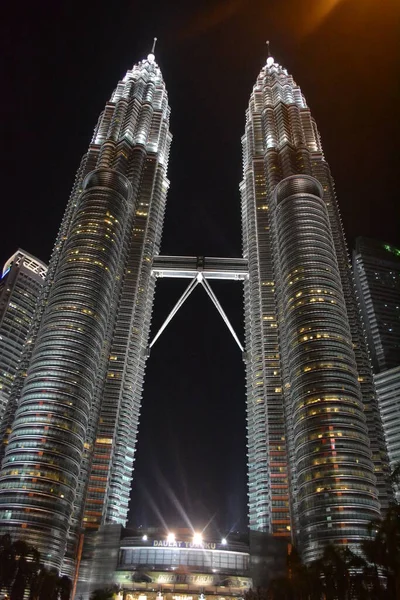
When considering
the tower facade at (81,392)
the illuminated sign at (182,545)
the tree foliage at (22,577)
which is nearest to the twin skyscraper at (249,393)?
the tower facade at (81,392)

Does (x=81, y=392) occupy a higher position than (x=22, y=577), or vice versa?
(x=81, y=392)

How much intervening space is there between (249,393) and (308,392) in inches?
1454

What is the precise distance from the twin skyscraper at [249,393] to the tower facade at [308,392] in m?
0.41

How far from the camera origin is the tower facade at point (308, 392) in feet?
415

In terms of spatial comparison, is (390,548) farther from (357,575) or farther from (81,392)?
(81,392)

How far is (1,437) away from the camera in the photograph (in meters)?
153

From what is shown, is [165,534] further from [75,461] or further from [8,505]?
[8,505]

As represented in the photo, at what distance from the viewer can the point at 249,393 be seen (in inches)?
6964

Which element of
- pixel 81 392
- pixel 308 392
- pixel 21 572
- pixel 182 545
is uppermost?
pixel 308 392

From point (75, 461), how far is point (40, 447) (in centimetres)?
1002

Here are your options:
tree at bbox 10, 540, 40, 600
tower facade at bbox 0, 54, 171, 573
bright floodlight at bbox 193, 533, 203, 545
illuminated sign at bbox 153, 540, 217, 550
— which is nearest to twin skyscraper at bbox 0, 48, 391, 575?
tower facade at bbox 0, 54, 171, 573

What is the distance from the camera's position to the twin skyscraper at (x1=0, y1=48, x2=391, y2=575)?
127m

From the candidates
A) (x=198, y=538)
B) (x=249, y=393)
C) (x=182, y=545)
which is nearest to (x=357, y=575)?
(x=182, y=545)

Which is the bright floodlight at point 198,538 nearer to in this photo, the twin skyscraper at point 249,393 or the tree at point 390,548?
the twin skyscraper at point 249,393
